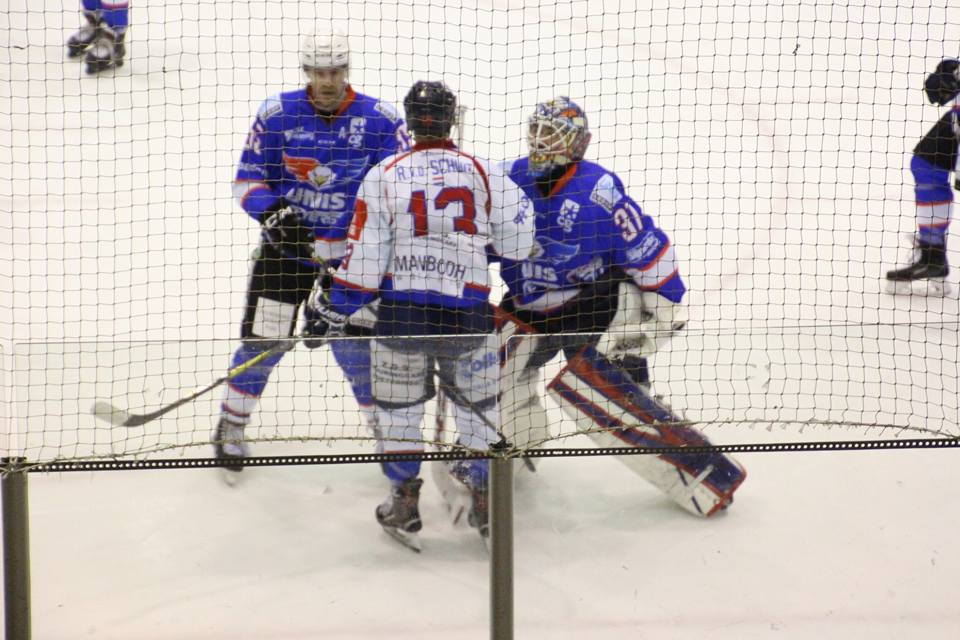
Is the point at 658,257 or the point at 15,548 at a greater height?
the point at 658,257

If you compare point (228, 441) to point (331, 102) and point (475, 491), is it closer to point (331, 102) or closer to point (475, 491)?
point (475, 491)

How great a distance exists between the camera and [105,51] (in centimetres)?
783

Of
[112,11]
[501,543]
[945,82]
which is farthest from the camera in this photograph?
[112,11]

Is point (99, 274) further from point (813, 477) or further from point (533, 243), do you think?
point (813, 477)

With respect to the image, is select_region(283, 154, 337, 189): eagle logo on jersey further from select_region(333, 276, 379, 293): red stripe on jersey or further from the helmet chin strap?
select_region(333, 276, 379, 293): red stripe on jersey

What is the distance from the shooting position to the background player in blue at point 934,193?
208 inches

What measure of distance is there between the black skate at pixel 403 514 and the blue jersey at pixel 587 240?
91cm

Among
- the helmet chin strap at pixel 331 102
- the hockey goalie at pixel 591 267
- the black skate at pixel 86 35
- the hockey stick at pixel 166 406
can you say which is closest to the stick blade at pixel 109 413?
the hockey stick at pixel 166 406

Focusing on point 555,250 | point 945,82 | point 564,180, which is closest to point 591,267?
point 555,250

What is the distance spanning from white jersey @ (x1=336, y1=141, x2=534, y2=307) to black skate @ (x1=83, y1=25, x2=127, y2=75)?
486cm

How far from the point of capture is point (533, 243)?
144 inches

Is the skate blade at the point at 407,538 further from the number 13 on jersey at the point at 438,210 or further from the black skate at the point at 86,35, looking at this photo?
the black skate at the point at 86,35

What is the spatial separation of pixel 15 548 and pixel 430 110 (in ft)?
5.37

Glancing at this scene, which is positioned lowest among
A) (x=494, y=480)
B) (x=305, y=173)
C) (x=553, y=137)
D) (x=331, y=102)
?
(x=494, y=480)
